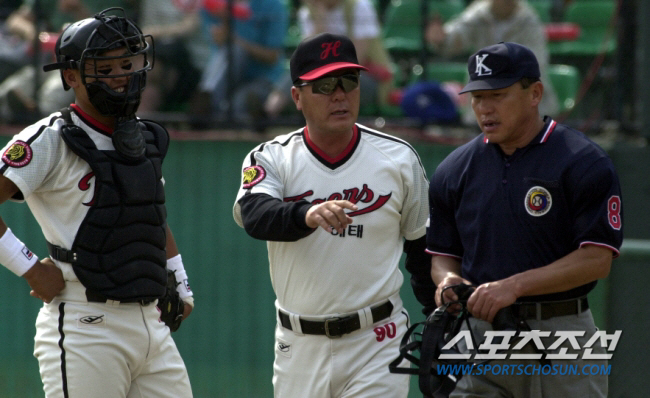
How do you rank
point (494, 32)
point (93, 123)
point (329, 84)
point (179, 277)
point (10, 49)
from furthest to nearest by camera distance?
1. point (10, 49)
2. point (494, 32)
3. point (179, 277)
4. point (329, 84)
5. point (93, 123)

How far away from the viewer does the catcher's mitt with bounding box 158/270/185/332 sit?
3953mm

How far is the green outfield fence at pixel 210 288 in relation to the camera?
6500 mm

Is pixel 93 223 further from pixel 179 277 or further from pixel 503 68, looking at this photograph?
pixel 503 68

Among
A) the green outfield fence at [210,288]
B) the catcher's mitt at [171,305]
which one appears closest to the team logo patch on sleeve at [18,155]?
the catcher's mitt at [171,305]

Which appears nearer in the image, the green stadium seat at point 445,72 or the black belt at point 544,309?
the black belt at point 544,309

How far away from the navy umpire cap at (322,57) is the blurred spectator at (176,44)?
119 inches

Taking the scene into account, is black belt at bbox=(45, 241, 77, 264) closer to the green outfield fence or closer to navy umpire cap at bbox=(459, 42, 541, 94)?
navy umpire cap at bbox=(459, 42, 541, 94)

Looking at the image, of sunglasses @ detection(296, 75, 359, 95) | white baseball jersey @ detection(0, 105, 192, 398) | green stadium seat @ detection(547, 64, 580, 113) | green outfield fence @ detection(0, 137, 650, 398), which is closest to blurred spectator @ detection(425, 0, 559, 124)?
green stadium seat @ detection(547, 64, 580, 113)

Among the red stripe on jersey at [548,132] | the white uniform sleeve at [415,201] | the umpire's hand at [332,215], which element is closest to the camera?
the umpire's hand at [332,215]

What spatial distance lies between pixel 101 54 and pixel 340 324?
156cm

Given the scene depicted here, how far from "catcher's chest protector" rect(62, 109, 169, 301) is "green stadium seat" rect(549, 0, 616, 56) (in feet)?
13.9

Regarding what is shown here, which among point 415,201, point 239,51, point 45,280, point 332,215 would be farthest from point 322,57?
point 239,51

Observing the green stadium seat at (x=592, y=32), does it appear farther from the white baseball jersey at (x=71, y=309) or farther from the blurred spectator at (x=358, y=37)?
the white baseball jersey at (x=71, y=309)

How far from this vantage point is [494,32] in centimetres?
666
